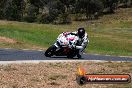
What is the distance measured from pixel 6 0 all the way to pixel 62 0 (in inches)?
923

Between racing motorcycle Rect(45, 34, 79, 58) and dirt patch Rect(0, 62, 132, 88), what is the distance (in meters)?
3.12

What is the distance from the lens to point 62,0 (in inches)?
5354

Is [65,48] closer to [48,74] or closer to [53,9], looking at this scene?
[48,74]

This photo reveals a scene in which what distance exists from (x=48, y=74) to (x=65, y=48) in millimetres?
7012

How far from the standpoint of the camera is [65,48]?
21766mm

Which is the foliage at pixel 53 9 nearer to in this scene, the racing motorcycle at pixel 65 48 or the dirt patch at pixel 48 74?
the racing motorcycle at pixel 65 48

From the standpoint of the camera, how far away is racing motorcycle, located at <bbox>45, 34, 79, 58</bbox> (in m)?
21.5

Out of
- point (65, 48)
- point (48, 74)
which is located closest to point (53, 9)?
point (65, 48)

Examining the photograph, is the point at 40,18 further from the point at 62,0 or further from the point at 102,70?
A: the point at 102,70

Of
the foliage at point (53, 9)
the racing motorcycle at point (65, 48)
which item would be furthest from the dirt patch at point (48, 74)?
the foliage at point (53, 9)

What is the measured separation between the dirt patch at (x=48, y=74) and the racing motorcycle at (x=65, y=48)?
3.12 meters

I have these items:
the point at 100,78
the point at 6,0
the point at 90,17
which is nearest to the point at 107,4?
the point at 90,17

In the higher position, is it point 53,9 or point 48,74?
point 48,74

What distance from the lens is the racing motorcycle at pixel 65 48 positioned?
2147 centimetres
